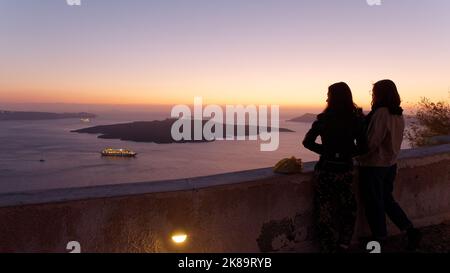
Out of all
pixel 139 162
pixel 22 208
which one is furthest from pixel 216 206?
pixel 139 162

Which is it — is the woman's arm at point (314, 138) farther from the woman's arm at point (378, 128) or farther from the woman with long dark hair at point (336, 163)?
the woman's arm at point (378, 128)

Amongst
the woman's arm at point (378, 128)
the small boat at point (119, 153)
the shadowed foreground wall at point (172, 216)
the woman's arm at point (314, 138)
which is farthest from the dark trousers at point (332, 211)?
the small boat at point (119, 153)

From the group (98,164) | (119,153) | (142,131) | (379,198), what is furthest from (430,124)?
(142,131)

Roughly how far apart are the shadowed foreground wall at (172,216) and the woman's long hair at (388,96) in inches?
32.9

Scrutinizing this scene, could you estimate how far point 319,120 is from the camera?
2.72 m

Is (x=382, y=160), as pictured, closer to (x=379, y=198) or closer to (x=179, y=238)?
(x=379, y=198)

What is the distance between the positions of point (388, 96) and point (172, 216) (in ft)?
6.30

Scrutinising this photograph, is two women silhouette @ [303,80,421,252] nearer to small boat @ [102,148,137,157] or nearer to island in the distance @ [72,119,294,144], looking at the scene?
small boat @ [102,148,137,157]

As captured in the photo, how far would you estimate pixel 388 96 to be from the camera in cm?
291

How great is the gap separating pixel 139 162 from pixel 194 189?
90.1 meters

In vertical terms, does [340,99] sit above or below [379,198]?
above

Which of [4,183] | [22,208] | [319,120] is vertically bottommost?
[4,183]

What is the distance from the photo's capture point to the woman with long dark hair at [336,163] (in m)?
2.67
